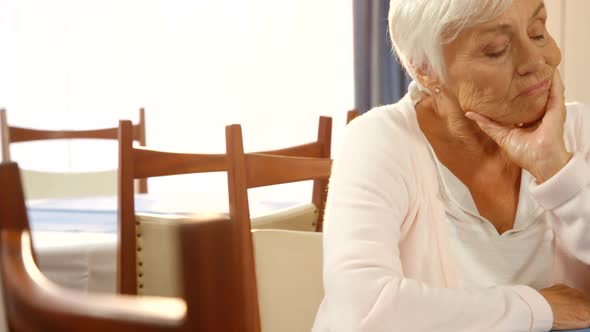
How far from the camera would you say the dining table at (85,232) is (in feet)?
6.36

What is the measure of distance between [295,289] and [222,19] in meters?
2.73

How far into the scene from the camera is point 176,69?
3.97 metres

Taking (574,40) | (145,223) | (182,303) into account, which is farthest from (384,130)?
(574,40)

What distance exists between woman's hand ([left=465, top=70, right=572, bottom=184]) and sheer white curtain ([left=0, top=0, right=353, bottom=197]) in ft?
8.58

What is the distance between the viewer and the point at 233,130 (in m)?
1.37

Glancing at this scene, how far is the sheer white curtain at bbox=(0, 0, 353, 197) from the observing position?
3.96 metres

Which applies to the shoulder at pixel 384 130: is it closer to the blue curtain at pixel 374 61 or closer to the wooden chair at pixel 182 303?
the wooden chair at pixel 182 303

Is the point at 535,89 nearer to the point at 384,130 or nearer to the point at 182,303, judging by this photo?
the point at 384,130

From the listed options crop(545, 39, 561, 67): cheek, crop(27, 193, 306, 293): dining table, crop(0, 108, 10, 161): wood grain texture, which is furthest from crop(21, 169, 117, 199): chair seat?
crop(545, 39, 561, 67): cheek

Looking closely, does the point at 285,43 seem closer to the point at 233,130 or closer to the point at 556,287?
the point at 233,130

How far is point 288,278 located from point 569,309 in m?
0.48

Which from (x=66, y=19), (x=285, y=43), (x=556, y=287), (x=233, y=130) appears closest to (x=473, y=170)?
(x=556, y=287)

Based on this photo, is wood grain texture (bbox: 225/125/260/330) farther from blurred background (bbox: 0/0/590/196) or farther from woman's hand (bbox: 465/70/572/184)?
blurred background (bbox: 0/0/590/196)

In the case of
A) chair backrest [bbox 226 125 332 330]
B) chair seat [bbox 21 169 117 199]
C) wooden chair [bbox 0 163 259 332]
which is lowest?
chair seat [bbox 21 169 117 199]
